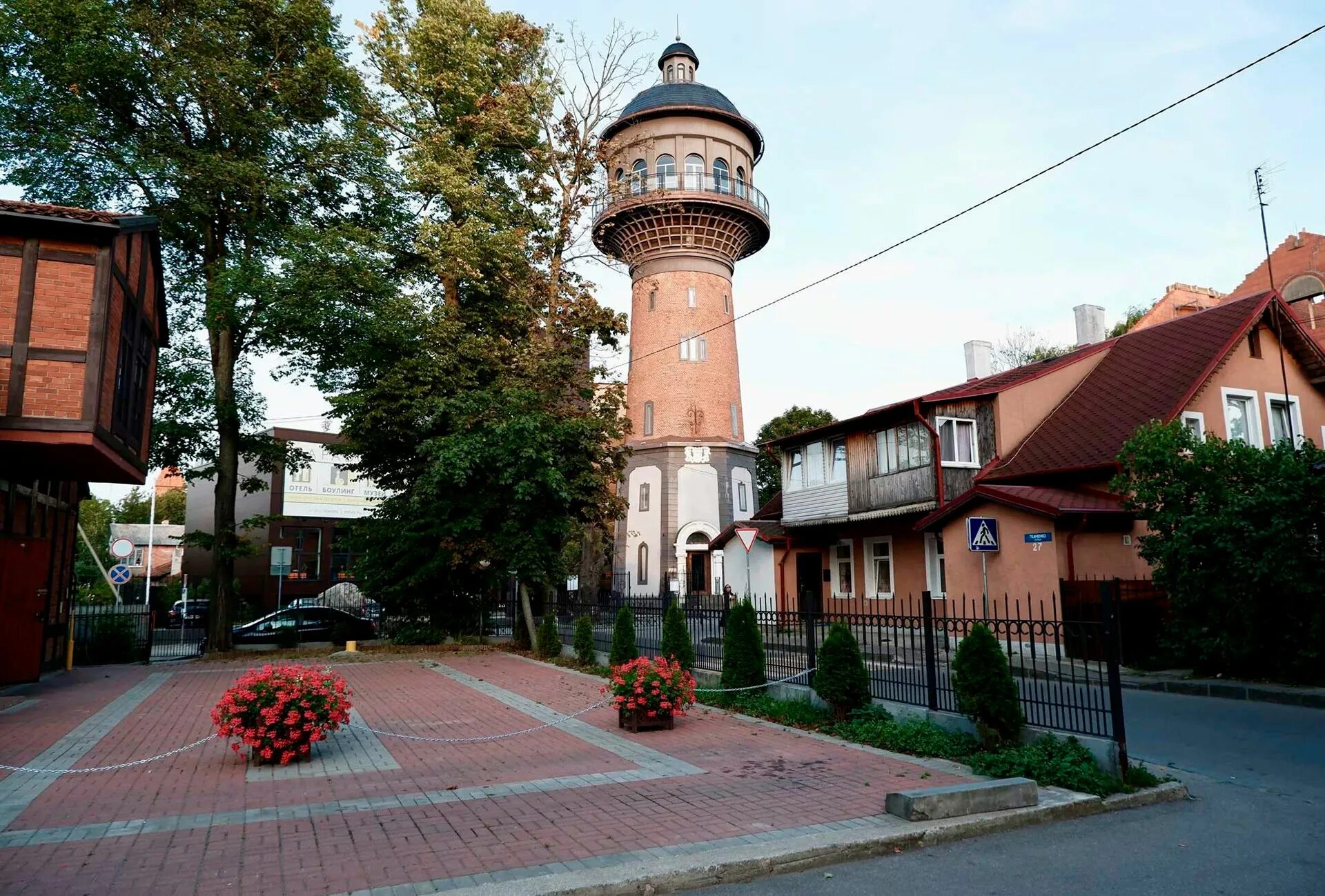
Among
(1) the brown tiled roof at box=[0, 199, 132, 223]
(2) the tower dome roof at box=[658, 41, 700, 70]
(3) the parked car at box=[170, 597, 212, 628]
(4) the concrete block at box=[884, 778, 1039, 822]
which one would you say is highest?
(2) the tower dome roof at box=[658, 41, 700, 70]

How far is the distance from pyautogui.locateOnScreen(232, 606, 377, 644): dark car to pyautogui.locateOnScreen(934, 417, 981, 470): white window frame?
59.3 ft

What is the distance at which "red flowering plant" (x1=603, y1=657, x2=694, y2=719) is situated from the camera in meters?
10.2

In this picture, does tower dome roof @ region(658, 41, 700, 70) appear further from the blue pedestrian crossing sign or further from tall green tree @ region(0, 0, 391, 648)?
the blue pedestrian crossing sign

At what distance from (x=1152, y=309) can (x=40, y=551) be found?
Answer: 47295mm

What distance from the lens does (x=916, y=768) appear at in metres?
8.00

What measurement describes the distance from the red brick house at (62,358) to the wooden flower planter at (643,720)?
8399mm

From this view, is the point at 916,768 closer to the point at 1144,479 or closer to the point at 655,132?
the point at 1144,479

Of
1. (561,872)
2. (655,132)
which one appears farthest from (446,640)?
(655,132)

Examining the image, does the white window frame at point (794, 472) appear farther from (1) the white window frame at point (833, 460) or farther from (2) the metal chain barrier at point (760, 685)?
(2) the metal chain barrier at point (760, 685)

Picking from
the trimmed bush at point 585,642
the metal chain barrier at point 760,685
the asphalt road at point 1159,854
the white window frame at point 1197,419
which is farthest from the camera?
the white window frame at point 1197,419

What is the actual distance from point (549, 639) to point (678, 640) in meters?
7.12

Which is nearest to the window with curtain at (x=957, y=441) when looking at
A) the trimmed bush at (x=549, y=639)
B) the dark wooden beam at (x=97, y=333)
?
the trimmed bush at (x=549, y=639)

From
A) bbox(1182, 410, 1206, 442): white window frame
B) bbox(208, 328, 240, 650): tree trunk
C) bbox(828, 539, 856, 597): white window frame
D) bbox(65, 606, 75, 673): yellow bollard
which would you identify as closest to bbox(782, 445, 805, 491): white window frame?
bbox(828, 539, 856, 597): white window frame

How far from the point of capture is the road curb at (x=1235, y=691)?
11883mm
